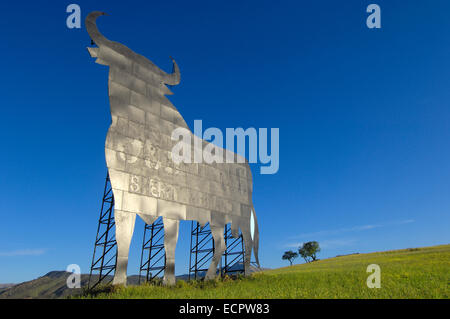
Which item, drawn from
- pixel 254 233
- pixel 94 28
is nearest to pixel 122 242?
A: pixel 94 28

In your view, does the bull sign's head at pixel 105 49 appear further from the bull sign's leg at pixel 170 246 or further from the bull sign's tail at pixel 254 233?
the bull sign's tail at pixel 254 233

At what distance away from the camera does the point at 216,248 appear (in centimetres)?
1689

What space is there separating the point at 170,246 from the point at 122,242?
2512mm

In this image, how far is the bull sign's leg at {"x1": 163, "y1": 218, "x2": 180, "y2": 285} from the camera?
47.0 ft

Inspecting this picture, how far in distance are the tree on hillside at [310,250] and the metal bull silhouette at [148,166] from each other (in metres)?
58.7

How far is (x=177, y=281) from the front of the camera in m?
15.1

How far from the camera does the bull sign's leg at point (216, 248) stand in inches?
651

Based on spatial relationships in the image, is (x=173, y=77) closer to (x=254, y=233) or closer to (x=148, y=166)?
(x=148, y=166)

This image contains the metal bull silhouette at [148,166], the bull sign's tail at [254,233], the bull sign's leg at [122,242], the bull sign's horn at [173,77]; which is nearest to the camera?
the bull sign's leg at [122,242]

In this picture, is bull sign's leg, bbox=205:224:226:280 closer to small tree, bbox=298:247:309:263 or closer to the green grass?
the green grass

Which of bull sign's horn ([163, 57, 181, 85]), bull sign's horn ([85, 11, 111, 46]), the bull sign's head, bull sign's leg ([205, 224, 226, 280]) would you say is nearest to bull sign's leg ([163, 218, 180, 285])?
bull sign's leg ([205, 224, 226, 280])

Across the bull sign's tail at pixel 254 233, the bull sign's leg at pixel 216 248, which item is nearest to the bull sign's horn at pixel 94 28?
the bull sign's leg at pixel 216 248

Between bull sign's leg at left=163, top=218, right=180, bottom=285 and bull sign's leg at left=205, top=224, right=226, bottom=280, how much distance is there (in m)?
2.49
